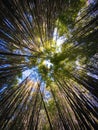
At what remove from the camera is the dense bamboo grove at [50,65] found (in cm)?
457

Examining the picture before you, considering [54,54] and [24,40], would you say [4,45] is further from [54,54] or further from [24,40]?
[54,54]

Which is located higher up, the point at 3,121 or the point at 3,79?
the point at 3,79

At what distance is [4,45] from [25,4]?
4.46 ft

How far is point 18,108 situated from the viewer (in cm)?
521

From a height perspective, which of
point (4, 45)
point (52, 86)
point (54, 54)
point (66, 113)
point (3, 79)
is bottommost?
Answer: point (66, 113)

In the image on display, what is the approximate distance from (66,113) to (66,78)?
0.90 m

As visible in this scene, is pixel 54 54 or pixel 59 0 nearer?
pixel 59 0

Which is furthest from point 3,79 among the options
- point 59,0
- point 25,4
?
point 59,0

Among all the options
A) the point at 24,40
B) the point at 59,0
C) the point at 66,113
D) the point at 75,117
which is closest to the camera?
the point at 59,0

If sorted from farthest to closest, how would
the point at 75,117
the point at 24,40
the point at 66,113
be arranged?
the point at 24,40, the point at 66,113, the point at 75,117

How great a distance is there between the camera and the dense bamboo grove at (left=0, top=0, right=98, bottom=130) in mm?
4566

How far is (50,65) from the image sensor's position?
572 cm

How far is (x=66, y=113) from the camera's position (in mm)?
5164

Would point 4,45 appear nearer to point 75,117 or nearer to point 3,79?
point 3,79
